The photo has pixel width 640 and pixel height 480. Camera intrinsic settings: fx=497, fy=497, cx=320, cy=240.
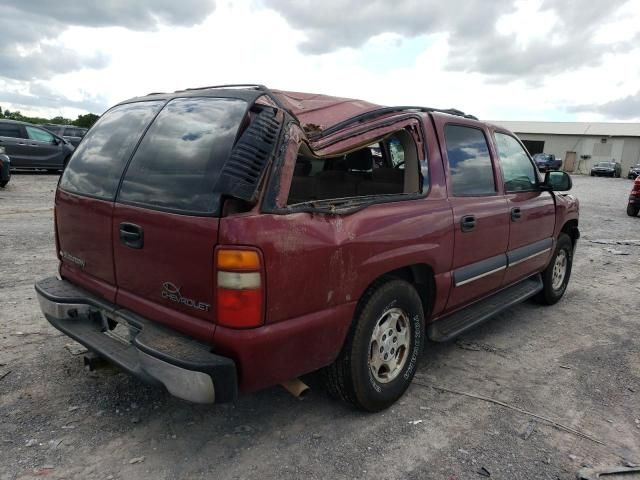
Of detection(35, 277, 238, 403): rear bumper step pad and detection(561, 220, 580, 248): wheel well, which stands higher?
detection(561, 220, 580, 248): wheel well

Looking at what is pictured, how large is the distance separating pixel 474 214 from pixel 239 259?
205 cm

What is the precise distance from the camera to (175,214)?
2.37 metres

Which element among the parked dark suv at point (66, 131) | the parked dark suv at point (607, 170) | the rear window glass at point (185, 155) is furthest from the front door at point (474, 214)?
the parked dark suv at point (607, 170)

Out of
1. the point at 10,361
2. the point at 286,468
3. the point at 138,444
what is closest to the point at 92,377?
the point at 10,361

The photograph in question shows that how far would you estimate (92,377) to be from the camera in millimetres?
3305

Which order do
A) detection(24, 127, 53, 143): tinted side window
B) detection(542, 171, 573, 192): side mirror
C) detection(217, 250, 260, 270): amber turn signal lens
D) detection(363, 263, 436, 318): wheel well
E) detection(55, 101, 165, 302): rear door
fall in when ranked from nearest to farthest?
detection(217, 250, 260, 270): amber turn signal lens → detection(55, 101, 165, 302): rear door → detection(363, 263, 436, 318): wheel well → detection(542, 171, 573, 192): side mirror → detection(24, 127, 53, 143): tinted side window

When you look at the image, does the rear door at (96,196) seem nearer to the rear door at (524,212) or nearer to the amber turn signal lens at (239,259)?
the amber turn signal lens at (239,259)

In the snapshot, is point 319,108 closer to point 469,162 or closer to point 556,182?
point 469,162

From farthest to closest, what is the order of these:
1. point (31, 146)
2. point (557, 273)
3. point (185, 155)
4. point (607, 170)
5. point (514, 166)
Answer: point (607, 170), point (31, 146), point (557, 273), point (514, 166), point (185, 155)

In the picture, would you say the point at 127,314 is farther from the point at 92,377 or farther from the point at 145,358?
the point at 92,377

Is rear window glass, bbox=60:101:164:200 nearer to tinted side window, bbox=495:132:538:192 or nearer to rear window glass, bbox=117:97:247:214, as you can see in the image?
rear window glass, bbox=117:97:247:214

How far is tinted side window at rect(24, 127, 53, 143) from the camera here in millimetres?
15055

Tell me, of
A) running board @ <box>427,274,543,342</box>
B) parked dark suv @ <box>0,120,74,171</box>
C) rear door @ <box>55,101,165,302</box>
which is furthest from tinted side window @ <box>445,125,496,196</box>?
parked dark suv @ <box>0,120,74,171</box>

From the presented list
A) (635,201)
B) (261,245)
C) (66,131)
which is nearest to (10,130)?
(66,131)
